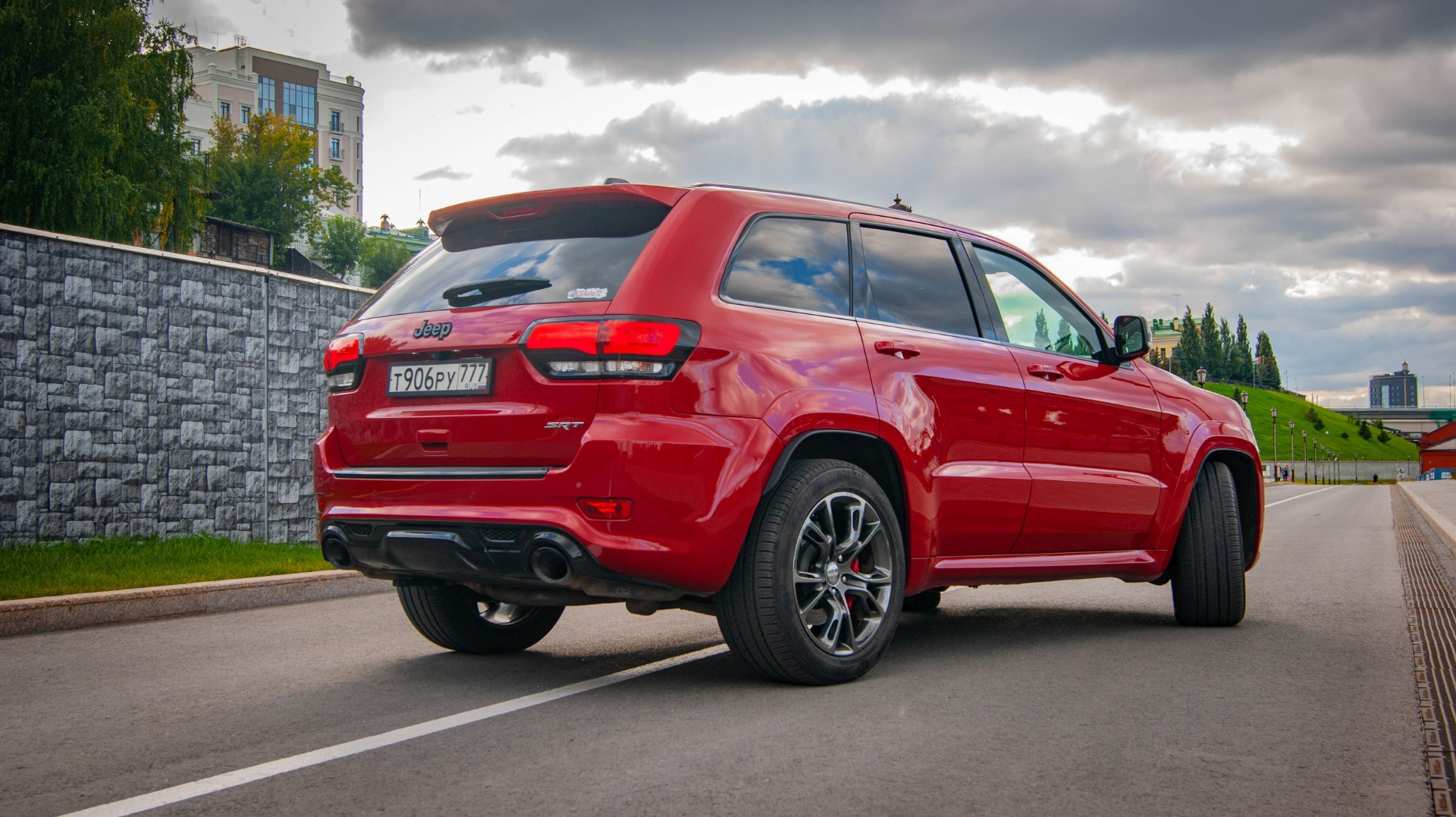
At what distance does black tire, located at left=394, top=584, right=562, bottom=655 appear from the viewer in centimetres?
536

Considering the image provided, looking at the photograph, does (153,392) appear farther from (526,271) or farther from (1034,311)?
(1034,311)

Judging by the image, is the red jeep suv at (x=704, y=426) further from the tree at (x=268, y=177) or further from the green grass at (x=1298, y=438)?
the green grass at (x=1298, y=438)

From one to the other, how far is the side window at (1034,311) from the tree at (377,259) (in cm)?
8049

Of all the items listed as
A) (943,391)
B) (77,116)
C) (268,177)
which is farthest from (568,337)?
(268,177)

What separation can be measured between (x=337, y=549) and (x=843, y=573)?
189cm

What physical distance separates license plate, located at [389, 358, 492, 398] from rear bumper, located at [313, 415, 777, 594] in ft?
1.04

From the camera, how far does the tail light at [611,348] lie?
159 inches


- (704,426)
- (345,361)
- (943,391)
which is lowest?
(704,426)

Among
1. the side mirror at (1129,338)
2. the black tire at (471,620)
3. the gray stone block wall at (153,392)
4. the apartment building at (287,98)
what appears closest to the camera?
the black tire at (471,620)

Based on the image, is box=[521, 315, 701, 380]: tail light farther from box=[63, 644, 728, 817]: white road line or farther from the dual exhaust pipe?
box=[63, 644, 728, 817]: white road line

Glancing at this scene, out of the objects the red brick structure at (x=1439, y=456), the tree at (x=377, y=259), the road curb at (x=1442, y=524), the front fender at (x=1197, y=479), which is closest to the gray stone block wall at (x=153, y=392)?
the front fender at (x=1197, y=479)

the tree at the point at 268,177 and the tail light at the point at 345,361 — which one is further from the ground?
the tree at the point at 268,177

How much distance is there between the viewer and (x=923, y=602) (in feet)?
23.1

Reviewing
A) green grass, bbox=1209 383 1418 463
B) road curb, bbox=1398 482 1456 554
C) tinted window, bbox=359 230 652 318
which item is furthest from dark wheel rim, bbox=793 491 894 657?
green grass, bbox=1209 383 1418 463
